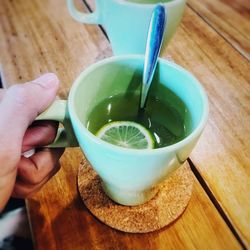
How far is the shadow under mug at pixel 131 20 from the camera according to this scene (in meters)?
0.58

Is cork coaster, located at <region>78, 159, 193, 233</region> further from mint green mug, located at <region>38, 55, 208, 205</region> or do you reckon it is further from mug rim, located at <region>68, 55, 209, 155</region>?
mug rim, located at <region>68, 55, 209, 155</region>

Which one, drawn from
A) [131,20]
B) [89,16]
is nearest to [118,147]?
[131,20]

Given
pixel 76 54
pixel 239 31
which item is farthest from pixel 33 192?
pixel 239 31

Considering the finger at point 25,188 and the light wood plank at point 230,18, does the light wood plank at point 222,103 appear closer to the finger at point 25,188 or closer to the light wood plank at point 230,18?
the light wood plank at point 230,18

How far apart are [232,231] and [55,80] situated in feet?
1.16

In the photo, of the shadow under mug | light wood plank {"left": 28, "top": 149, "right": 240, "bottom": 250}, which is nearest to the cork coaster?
light wood plank {"left": 28, "top": 149, "right": 240, "bottom": 250}

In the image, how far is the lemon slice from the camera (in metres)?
0.49

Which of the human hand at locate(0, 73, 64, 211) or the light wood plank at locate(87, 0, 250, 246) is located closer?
the human hand at locate(0, 73, 64, 211)

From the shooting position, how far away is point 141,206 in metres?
0.50

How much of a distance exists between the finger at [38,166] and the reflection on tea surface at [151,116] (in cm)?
8

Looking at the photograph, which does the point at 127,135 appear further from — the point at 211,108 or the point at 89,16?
the point at 89,16

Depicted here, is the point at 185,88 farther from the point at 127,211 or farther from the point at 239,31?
the point at 239,31

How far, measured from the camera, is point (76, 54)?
0.79 meters

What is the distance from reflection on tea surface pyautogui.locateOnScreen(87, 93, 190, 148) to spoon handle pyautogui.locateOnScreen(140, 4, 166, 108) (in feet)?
0.10
